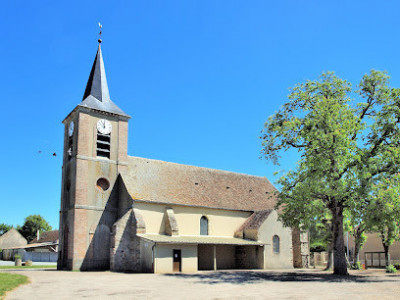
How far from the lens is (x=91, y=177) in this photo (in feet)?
119

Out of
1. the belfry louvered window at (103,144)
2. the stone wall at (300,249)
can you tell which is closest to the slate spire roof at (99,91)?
the belfry louvered window at (103,144)

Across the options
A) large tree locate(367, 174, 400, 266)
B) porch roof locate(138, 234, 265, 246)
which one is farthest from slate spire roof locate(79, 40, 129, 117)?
large tree locate(367, 174, 400, 266)

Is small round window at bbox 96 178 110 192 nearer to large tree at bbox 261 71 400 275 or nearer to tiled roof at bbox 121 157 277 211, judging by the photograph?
tiled roof at bbox 121 157 277 211

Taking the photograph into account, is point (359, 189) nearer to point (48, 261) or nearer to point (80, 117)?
point (80, 117)

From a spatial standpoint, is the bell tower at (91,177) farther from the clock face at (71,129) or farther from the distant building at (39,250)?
the distant building at (39,250)

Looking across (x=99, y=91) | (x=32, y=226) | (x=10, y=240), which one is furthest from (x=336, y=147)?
(x=32, y=226)

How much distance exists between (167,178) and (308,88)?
57.5 ft

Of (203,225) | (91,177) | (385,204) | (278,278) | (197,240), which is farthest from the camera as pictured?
(203,225)

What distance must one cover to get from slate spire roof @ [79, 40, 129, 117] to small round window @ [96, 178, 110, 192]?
6.75m

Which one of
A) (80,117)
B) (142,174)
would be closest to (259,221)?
(142,174)

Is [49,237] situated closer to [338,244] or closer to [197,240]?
[197,240]

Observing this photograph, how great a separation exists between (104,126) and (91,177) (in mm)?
5196

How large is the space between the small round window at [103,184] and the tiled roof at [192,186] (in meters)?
1.66

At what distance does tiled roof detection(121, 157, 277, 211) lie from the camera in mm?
36969
